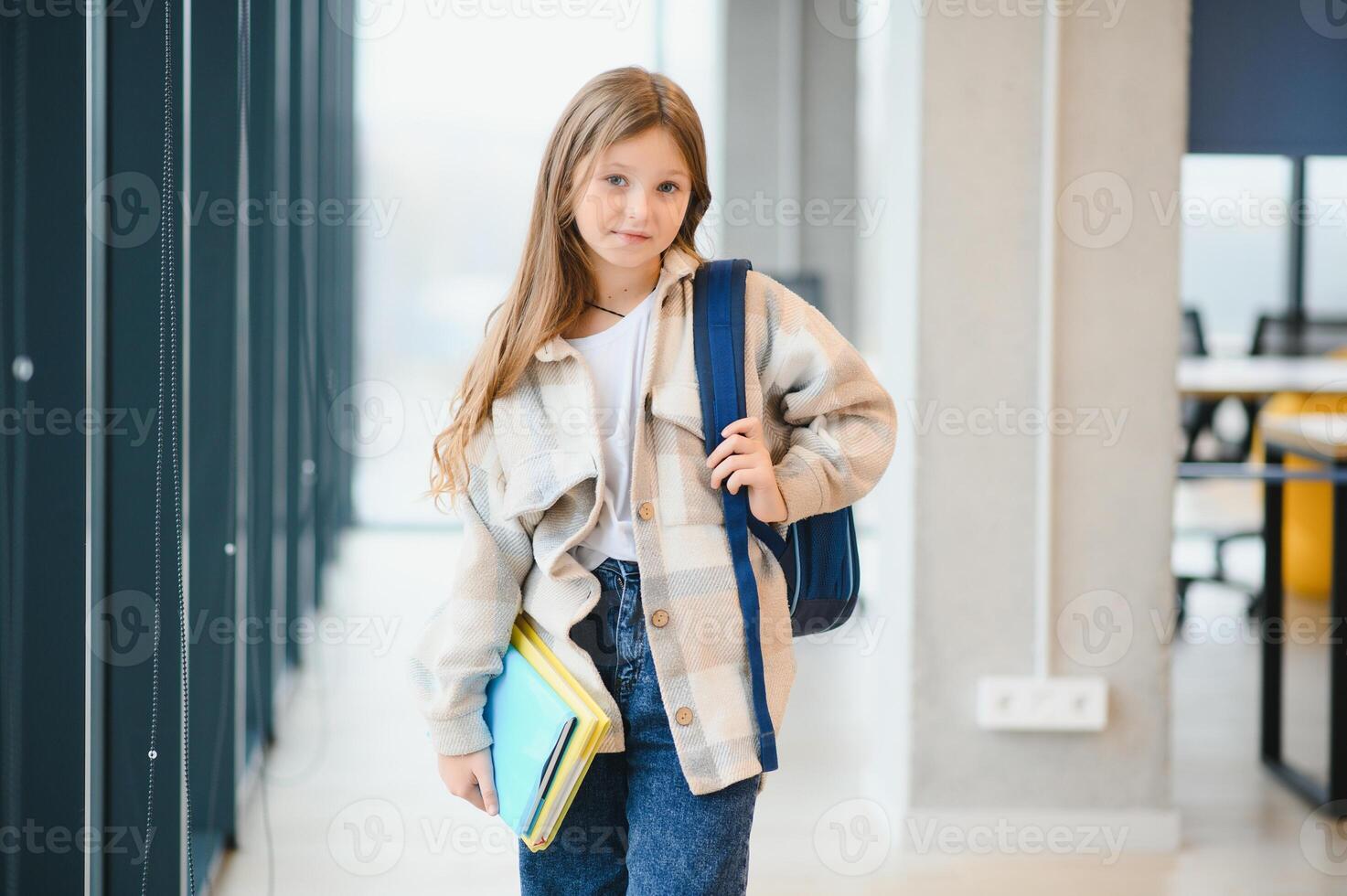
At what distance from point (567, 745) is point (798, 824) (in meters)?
1.63

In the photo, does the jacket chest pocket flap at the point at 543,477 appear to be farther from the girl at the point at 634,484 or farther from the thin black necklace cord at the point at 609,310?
the thin black necklace cord at the point at 609,310

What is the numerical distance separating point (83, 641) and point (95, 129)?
0.69 metres

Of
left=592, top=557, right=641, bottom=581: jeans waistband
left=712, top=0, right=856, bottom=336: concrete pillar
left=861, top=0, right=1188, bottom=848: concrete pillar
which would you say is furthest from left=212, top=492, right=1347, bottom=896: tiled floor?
left=712, top=0, right=856, bottom=336: concrete pillar

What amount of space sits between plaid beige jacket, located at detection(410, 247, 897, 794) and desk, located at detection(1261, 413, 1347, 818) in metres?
2.02

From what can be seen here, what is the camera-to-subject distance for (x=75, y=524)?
1.61m

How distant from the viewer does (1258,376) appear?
3.37 meters

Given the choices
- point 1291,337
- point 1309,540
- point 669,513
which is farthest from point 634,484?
point 1309,540

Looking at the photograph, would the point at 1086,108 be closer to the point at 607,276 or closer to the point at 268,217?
the point at 607,276

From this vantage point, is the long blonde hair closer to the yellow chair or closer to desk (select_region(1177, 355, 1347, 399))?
desk (select_region(1177, 355, 1347, 399))

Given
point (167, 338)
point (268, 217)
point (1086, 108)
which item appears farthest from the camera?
point (268, 217)

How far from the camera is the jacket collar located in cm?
A: 127

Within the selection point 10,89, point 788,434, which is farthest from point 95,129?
point 788,434

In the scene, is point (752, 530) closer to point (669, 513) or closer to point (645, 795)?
point (669, 513)

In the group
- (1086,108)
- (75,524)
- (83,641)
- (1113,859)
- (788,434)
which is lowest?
(1113,859)
